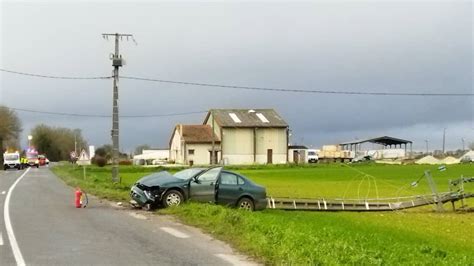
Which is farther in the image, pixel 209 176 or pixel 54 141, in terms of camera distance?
pixel 54 141

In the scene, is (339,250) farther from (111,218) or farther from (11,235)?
(111,218)

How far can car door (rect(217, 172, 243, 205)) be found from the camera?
20.6 m

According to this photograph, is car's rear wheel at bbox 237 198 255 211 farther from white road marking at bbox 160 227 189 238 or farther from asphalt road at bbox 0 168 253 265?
white road marking at bbox 160 227 189 238

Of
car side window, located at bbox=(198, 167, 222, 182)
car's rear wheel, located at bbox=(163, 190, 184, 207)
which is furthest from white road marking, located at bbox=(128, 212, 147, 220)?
car side window, located at bbox=(198, 167, 222, 182)

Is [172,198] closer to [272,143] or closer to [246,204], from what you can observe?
[246,204]

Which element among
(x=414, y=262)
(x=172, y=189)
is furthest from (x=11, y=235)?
(x=414, y=262)

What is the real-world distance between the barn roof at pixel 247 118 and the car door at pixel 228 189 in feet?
242

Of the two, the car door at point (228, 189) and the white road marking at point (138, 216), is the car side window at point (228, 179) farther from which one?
the white road marking at point (138, 216)

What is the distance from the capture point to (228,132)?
313 feet

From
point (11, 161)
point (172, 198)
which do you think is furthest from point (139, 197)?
point (11, 161)

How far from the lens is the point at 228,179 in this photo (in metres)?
21.1

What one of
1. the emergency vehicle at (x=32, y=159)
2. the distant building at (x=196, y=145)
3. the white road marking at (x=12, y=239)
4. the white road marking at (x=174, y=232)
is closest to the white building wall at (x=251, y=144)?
the distant building at (x=196, y=145)

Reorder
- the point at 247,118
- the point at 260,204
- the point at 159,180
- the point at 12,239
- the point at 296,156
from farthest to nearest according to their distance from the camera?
the point at 296,156 → the point at 247,118 → the point at 260,204 → the point at 159,180 → the point at 12,239

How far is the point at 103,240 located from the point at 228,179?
28.5 ft
